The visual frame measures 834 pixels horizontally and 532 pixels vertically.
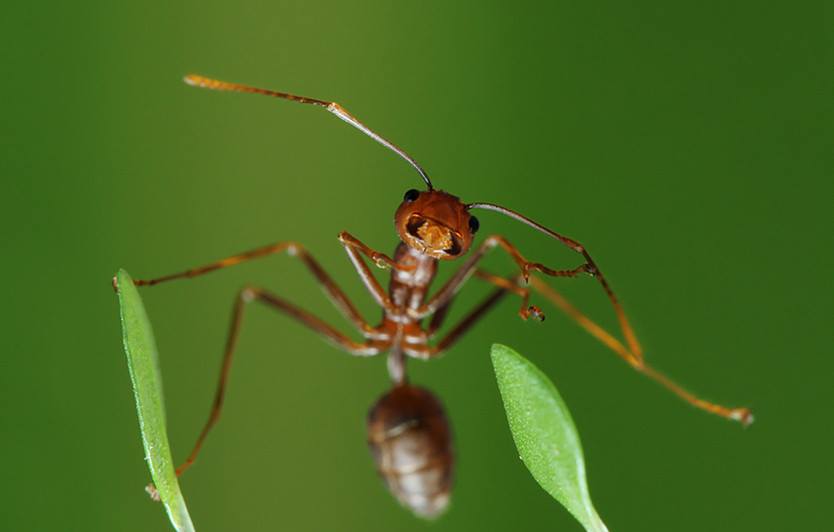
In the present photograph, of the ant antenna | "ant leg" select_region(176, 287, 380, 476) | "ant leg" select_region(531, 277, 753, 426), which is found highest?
the ant antenna

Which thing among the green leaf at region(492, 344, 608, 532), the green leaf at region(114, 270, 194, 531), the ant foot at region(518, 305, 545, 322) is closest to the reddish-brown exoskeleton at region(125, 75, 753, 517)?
the ant foot at region(518, 305, 545, 322)

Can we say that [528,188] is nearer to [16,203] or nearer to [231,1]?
[231,1]

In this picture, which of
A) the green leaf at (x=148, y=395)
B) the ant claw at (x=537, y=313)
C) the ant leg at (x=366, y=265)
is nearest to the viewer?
the green leaf at (x=148, y=395)

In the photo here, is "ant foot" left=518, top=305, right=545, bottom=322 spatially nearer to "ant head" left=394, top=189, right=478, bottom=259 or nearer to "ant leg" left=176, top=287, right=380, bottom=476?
"ant head" left=394, top=189, right=478, bottom=259

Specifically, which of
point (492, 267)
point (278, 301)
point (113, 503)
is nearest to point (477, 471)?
point (492, 267)

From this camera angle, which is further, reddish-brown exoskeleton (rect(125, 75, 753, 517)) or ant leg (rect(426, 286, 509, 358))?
ant leg (rect(426, 286, 509, 358))

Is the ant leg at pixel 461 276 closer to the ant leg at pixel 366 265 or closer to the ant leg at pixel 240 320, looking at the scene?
the ant leg at pixel 366 265

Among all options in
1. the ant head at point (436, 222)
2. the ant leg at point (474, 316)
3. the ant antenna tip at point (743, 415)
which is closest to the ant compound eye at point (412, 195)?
the ant head at point (436, 222)
